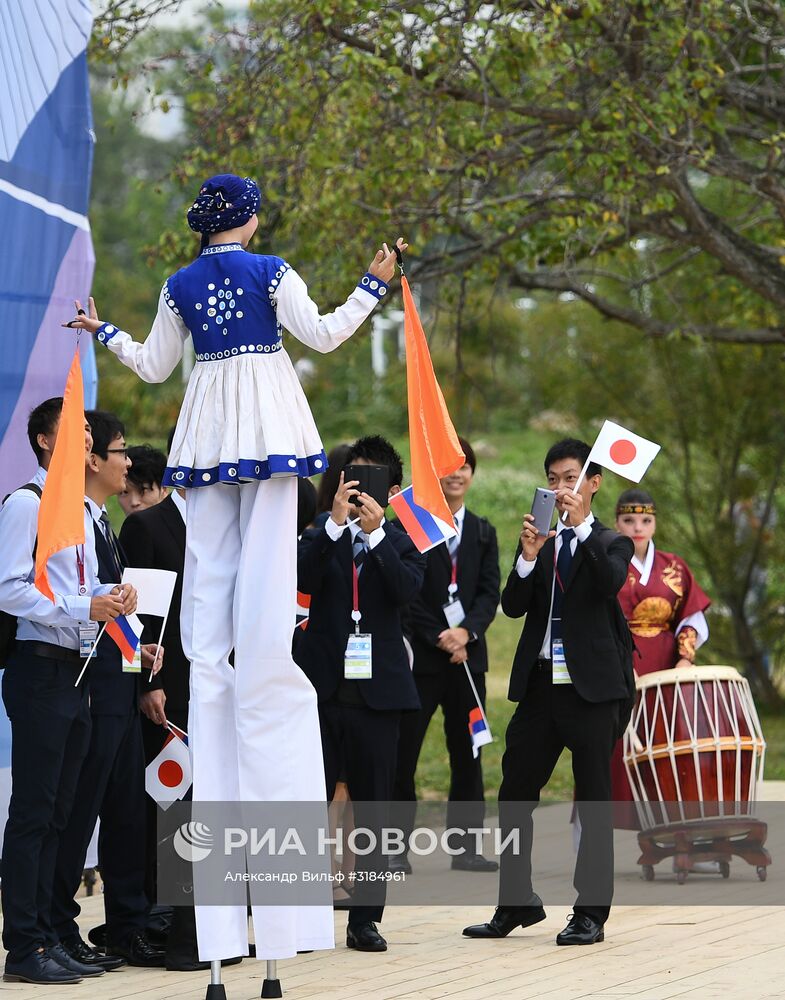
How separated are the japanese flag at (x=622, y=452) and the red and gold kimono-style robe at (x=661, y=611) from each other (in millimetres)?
1910

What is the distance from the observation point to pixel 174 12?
29.2 ft

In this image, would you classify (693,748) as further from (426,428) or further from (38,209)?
(38,209)

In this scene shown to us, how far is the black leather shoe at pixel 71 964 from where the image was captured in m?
5.22

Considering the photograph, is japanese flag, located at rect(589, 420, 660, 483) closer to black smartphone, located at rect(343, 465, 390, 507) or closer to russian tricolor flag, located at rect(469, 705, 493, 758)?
black smartphone, located at rect(343, 465, 390, 507)

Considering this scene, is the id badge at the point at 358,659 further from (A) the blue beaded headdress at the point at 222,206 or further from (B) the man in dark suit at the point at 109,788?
(A) the blue beaded headdress at the point at 222,206

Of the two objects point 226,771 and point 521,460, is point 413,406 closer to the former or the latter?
point 226,771

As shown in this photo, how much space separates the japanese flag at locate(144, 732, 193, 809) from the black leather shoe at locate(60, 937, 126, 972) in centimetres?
56

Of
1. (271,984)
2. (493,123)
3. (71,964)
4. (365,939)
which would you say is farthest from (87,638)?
(493,123)

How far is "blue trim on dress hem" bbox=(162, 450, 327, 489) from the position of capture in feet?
14.8

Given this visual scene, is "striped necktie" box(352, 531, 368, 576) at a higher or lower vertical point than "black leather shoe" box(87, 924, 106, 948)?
higher

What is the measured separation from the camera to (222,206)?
4699mm

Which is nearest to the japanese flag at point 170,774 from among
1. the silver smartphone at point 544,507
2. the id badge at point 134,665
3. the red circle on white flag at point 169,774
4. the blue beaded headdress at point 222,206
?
the red circle on white flag at point 169,774

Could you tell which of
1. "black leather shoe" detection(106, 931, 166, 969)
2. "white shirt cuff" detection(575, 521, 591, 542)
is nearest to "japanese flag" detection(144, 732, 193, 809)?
"black leather shoe" detection(106, 931, 166, 969)

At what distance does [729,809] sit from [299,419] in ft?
11.2
